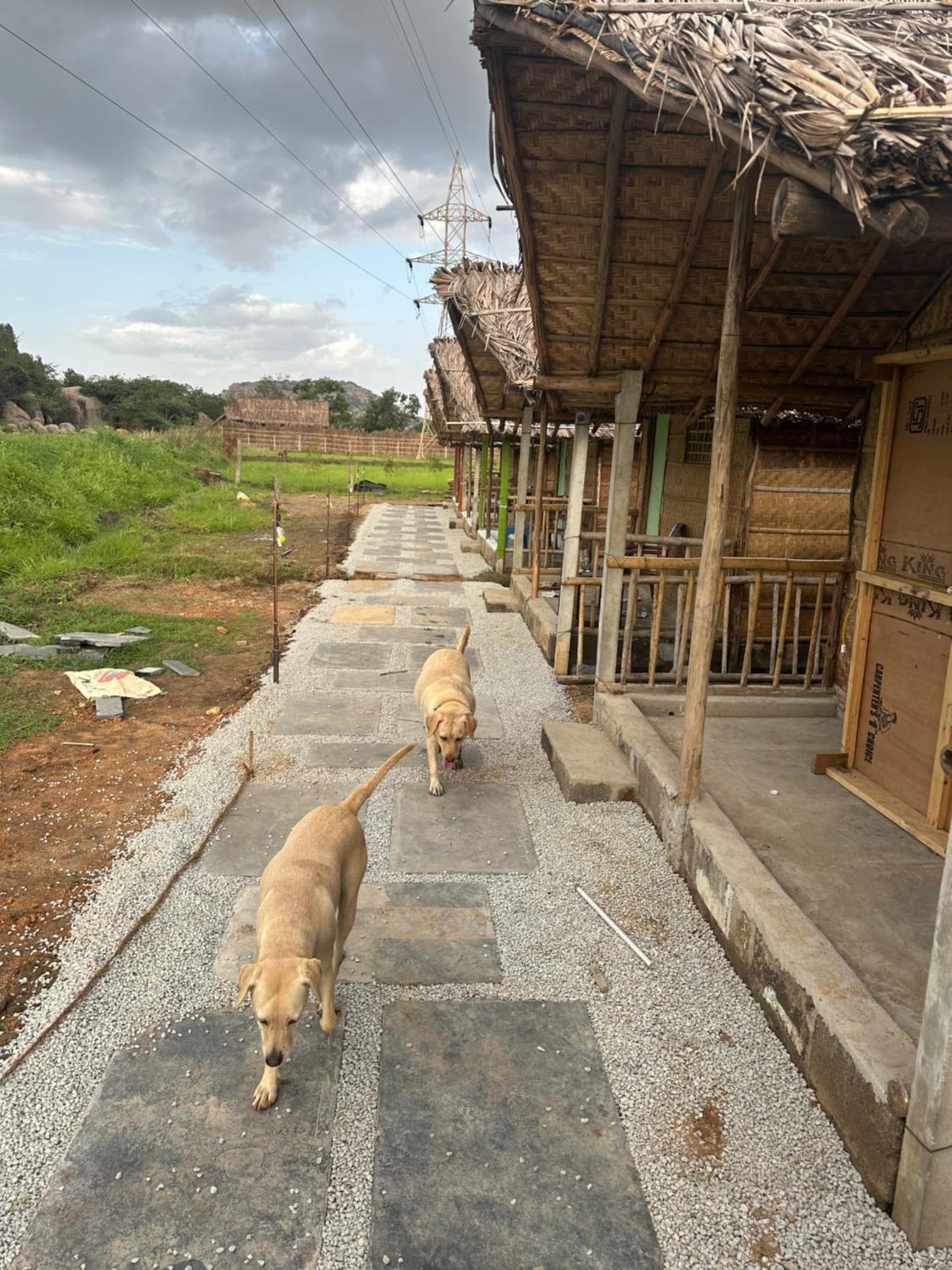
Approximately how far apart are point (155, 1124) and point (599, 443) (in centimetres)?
1452

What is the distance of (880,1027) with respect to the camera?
2.44 meters

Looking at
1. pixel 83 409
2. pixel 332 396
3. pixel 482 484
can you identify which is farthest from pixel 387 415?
pixel 482 484

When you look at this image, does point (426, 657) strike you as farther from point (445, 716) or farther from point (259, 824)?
point (259, 824)

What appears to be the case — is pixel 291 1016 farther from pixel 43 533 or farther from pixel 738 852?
pixel 43 533

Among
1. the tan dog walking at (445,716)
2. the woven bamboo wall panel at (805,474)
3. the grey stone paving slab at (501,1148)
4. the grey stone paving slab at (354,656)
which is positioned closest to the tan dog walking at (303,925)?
the grey stone paving slab at (501,1148)

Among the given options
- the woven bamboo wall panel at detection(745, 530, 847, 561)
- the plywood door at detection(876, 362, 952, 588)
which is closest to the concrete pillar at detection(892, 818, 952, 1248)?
the plywood door at detection(876, 362, 952, 588)

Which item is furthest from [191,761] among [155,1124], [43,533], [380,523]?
[380,523]

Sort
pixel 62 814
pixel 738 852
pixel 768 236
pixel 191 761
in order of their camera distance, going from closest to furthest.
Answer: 1. pixel 738 852
2. pixel 768 236
3. pixel 62 814
4. pixel 191 761

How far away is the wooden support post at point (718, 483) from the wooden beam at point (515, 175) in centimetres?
109

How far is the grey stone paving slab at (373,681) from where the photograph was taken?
7258 mm

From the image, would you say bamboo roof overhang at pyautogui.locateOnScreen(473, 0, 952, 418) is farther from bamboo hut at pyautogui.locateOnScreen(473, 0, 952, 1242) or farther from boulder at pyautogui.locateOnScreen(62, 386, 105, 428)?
boulder at pyautogui.locateOnScreen(62, 386, 105, 428)

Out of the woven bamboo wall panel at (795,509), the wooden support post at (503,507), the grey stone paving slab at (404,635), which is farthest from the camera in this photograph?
the wooden support post at (503,507)

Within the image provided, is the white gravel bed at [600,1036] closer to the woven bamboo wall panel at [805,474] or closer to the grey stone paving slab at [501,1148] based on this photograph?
the grey stone paving slab at [501,1148]

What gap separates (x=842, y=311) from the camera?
4.64 metres
